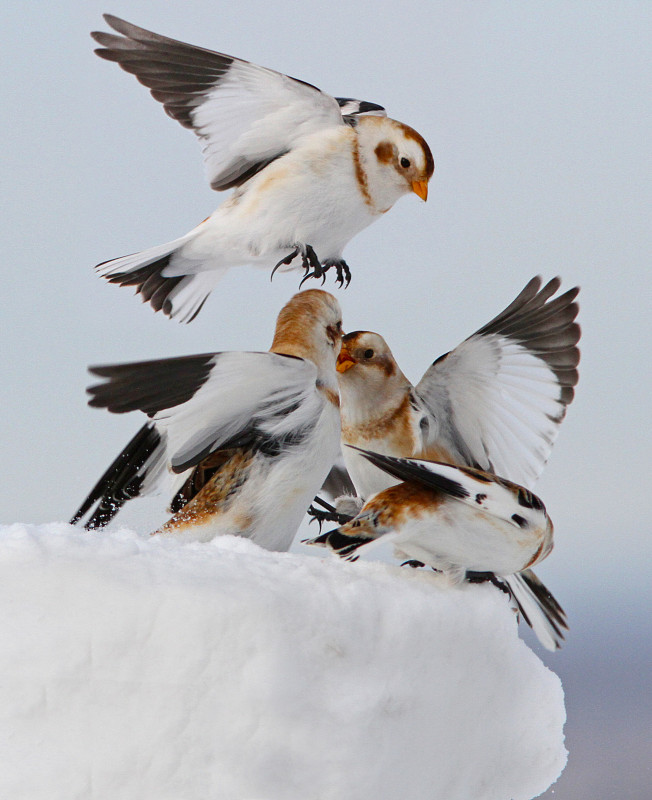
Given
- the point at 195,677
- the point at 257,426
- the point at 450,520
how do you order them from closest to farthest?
the point at 195,677, the point at 450,520, the point at 257,426

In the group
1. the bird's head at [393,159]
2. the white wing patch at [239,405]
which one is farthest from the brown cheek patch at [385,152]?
the white wing patch at [239,405]

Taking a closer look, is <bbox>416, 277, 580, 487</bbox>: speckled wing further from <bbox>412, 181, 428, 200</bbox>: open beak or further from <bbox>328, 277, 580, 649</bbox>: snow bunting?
<bbox>412, 181, 428, 200</bbox>: open beak

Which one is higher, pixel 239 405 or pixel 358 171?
pixel 358 171

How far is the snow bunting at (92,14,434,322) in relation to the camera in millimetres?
906

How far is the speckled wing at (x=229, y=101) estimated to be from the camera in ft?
3.00

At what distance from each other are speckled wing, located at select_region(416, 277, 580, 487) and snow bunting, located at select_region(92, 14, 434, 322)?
0.51 feet

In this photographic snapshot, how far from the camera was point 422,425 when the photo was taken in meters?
0.93

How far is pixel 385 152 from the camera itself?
912mm

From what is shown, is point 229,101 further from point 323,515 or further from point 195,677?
point 195,677

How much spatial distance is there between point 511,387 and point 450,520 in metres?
0.23

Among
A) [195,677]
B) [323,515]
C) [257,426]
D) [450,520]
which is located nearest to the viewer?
[195,677]

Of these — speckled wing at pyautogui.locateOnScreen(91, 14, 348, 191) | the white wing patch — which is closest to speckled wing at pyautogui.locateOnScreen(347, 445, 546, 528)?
the white wing patch

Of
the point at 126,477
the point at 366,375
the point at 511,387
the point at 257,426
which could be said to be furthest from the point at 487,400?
the point at 126,477

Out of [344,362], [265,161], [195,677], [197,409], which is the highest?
[265,161]
